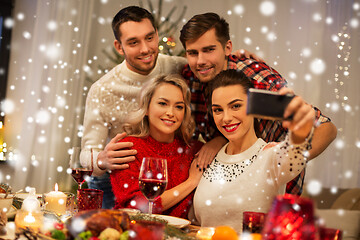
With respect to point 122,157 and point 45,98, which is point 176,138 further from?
point 45,98

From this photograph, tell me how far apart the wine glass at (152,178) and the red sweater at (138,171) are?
1.40 ft

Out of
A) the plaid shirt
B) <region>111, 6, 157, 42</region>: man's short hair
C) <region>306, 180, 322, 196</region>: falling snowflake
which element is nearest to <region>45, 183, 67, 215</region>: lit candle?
the plaid shirt

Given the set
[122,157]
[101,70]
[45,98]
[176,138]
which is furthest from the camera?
[101,70]

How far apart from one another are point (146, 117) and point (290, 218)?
1.35 metres

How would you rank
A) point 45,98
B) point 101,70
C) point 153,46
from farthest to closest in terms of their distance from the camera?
point 101,70 < point 45,98 < point 153,46

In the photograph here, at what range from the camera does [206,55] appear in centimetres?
205

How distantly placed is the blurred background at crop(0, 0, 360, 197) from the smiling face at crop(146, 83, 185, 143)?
1.48 meters

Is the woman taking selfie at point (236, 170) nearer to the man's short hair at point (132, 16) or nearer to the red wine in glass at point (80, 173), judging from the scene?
the red wine in glass at point (80, 173)

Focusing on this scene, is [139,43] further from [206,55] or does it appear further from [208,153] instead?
[208,153]

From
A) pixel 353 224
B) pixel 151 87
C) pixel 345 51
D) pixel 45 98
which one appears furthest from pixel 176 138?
pixel 345 51

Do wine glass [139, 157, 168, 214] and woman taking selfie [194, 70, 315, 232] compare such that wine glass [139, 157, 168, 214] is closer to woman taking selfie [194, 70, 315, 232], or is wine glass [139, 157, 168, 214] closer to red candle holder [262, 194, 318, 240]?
woman taking selfie [194, 70, 315, 232]

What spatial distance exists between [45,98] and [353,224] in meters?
2.72

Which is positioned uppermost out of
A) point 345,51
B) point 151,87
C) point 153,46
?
point 345,51

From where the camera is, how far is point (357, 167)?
372 cm
